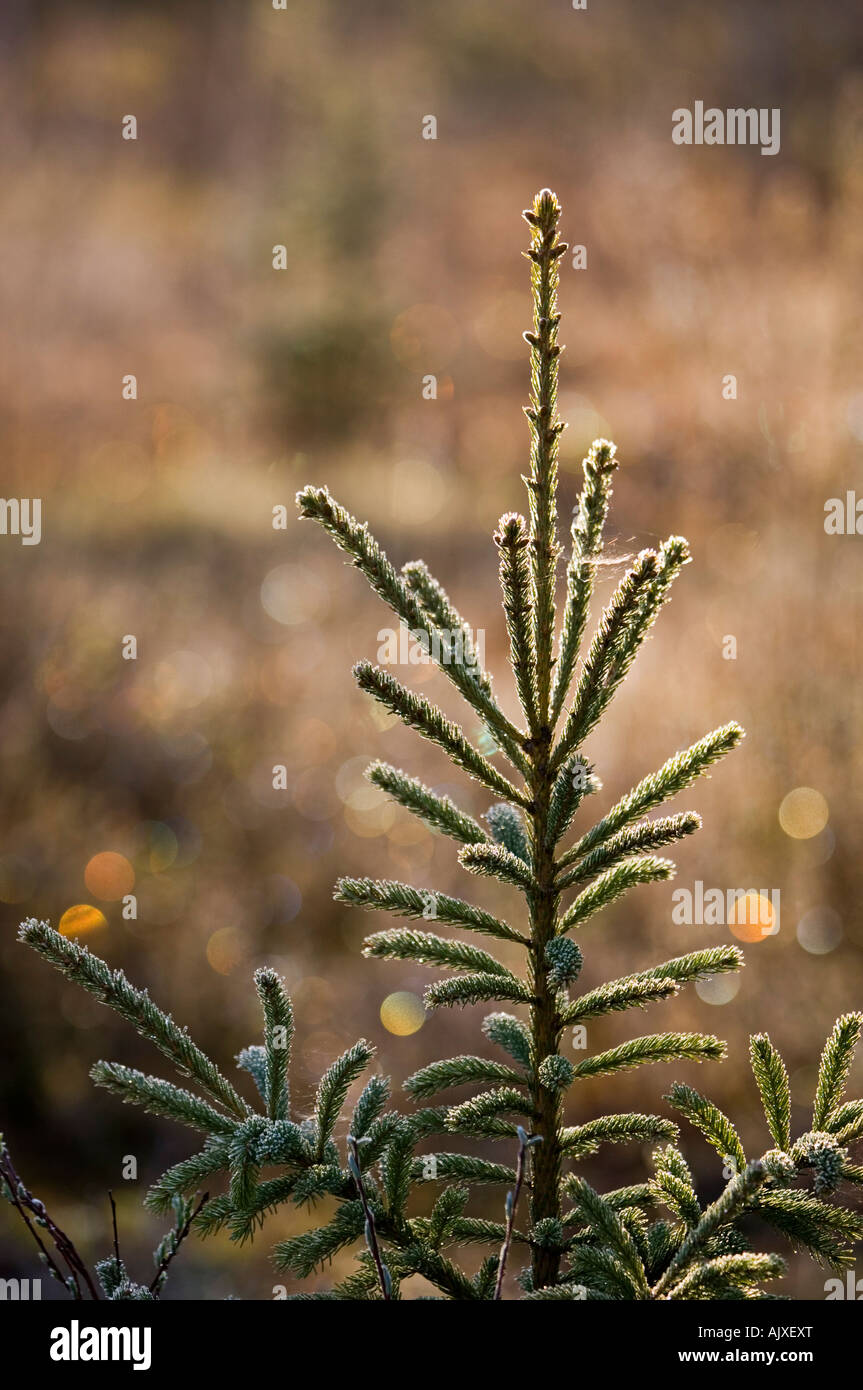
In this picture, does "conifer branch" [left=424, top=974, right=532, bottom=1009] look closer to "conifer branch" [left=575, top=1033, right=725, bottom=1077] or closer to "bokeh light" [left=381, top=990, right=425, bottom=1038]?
"conifer branch" [left=575, top=1033, right=725, bottom=1077]

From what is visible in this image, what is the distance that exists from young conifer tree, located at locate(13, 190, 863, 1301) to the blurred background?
1.19m

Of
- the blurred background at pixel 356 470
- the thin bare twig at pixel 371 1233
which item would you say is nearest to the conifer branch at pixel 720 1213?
the thin bare twig at pixel 371 1233

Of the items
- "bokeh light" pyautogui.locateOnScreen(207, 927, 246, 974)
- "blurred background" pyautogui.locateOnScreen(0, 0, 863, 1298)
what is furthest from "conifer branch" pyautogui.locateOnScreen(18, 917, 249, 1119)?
"bokeh light" pyautogui.locateOnScreen(207, 927, 246, 974)

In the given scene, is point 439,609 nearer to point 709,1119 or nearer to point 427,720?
point 427,720

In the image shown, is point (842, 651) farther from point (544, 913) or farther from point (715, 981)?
point (544, 913)

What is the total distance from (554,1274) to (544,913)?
154mm

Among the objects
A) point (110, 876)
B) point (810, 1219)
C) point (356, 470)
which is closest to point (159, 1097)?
point (810, 1219)

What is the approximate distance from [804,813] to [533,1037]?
1.37 m

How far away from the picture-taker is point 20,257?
206 centimetres

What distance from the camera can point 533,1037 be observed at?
422 mm

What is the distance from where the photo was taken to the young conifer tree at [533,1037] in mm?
364

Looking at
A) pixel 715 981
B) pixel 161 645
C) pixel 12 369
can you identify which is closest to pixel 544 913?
pixel 715 981
